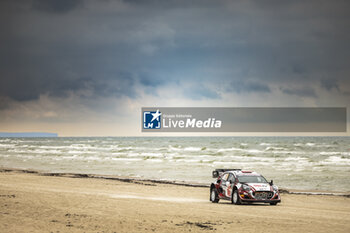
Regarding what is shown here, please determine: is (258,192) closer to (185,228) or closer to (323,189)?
(185,228)

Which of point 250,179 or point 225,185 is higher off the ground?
point 250,179

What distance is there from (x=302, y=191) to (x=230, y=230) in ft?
55.7

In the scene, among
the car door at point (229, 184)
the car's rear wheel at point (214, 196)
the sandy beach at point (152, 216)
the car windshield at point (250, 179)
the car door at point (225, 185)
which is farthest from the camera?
the car's rear wheel at point (214, 196)

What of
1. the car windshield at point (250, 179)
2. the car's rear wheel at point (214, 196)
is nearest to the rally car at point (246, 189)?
the car windshield at point (250, 179)

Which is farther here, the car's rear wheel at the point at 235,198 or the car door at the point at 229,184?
the car door at the point at 229,184

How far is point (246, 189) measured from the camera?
20.6 metres

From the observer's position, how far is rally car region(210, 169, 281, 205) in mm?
20609

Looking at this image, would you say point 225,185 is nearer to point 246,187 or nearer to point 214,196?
point 214,196

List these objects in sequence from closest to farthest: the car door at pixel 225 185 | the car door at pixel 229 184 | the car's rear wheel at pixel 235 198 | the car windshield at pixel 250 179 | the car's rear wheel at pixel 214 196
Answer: the car's rear wheel at pixel 235 198 < the car windshield at pixel 250 179 < the car door at pixel 229 184 < the car door at pixel 225 185 < the car's rear wheel at pixel 214 196

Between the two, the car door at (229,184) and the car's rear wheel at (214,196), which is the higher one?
the car door at (229,184)

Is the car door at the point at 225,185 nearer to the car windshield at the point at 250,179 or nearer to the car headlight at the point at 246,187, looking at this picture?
the car windshield at the point at 250,179

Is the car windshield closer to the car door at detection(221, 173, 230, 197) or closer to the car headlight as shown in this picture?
the car headlight

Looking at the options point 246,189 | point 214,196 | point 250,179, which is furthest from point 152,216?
point 214,196

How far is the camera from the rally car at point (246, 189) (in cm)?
2061
